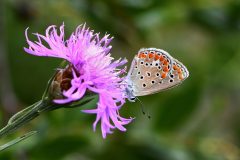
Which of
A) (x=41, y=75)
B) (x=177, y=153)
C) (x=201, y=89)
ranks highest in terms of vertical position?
(x=41, y=75)

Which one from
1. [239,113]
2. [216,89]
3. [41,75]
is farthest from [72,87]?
[239,113]

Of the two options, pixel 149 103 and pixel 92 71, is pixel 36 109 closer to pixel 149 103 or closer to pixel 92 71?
pixel 92 71

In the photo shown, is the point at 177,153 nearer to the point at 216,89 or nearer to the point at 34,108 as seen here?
the point at 216,89

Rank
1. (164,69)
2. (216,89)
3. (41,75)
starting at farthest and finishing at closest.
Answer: (41,75)
(216,89)
(164,69)

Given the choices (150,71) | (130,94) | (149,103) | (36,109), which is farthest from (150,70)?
(149,103)

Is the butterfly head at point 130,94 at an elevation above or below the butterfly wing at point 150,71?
below

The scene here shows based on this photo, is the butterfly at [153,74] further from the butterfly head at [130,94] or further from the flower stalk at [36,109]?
the flower stalk at [36,109]

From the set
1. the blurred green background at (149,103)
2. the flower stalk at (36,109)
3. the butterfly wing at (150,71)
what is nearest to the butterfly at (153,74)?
the butterfly wing at (150,71)

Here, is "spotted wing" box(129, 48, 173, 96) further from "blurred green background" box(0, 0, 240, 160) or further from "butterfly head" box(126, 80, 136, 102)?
"blurred green background" box(0, 0, 240, 160)
